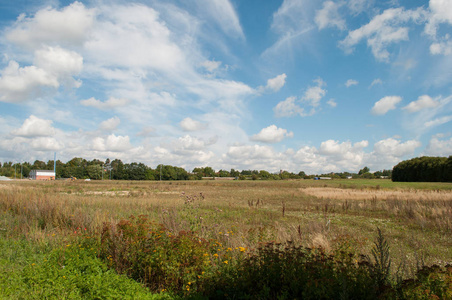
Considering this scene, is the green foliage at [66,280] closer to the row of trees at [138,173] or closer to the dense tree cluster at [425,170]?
the dense tree cluster at [425,170]

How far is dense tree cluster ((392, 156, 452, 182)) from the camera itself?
3232 inches

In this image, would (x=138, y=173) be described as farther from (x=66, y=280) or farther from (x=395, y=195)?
(x=66, y=280)

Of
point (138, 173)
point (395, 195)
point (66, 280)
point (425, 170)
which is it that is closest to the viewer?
point (66, 280)

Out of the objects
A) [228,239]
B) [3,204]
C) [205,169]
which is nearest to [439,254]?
[228,239]

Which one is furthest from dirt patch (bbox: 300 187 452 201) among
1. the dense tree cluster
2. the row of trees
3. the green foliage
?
the row of trees

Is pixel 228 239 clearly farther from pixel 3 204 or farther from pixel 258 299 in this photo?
pixel 3 204

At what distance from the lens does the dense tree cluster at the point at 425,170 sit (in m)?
82.1

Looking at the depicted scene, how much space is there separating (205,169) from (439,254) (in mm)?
151752

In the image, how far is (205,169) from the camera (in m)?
159

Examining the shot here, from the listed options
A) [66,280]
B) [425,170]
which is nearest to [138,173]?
[425,170]

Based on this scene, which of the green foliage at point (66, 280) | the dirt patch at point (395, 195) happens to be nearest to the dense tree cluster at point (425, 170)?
the dirt patch at point (395, 195)

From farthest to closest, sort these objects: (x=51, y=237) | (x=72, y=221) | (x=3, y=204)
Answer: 1. (x=3, y=204)
2. (x=72, y=221)
3. (x=51, y=237)

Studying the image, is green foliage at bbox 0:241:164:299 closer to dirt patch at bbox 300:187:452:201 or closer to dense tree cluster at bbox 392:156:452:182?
dirt patch at bbox 300:187:452:201

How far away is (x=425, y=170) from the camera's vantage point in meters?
93.4
